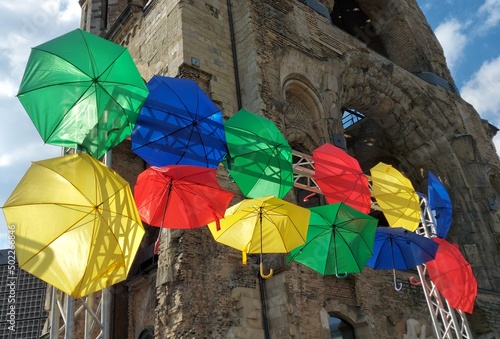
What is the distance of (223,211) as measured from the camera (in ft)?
21.1

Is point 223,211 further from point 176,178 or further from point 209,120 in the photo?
point 209,120

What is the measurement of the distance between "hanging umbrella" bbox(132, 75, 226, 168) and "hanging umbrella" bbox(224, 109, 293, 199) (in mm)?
257

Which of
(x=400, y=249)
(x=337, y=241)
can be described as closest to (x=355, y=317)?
(x=400, y=249)

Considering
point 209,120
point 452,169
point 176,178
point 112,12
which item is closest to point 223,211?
point 176,178

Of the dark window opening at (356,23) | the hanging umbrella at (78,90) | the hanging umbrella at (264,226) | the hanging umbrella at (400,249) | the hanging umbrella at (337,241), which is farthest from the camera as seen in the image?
the dark window opening at (356,23)

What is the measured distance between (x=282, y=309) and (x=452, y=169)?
9.95m

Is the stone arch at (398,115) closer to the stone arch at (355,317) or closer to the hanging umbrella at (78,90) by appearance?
the stone arch at (355,317)

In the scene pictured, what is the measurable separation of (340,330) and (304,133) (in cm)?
462

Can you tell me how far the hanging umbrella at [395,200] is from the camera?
8352mm

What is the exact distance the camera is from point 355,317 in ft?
31.2

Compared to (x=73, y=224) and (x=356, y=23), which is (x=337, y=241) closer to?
(x=73, y=224)

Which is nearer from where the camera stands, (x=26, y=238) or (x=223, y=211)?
(x=26, y=238)

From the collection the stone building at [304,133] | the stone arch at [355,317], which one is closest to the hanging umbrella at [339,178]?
the stone building at [304,133]

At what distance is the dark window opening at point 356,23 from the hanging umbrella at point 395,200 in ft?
44.3
